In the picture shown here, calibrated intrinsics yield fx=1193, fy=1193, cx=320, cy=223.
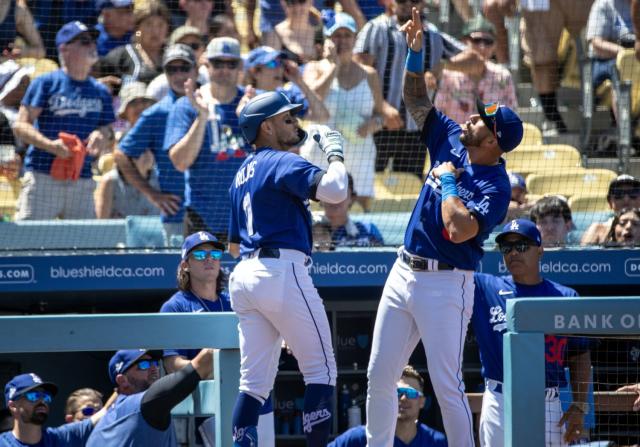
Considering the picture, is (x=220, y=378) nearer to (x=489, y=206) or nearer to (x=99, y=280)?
(x=489, y=206)

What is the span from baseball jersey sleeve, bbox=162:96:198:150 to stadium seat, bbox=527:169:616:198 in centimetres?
264

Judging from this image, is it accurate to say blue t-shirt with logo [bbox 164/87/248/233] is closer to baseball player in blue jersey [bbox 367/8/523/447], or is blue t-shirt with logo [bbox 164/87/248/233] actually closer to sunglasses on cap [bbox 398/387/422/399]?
sunglasses on cap [bbox 398/387/422/399]

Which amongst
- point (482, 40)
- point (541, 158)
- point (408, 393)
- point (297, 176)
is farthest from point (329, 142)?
point (541, 158)

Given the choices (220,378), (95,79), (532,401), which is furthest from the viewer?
Result: (95,79)

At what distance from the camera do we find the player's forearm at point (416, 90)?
17.4 feet

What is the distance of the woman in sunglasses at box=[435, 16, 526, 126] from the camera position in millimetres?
9031

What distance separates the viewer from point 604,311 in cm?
426

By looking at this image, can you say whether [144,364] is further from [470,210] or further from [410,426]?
A: [470,210]

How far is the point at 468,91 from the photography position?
29.8ft

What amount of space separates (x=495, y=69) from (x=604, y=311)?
5.27m

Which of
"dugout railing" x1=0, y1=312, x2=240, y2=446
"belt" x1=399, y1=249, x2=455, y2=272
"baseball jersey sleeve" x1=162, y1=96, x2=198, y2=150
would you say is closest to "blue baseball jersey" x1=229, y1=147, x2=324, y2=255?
"belt" x1=399, y1=249, x2=455, y2=272

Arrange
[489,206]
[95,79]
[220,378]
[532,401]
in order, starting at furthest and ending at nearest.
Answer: [95,79] < [489,206] < [220,378] < [532,401]

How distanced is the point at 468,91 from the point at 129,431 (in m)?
4.75

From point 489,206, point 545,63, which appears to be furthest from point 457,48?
point 489,206
